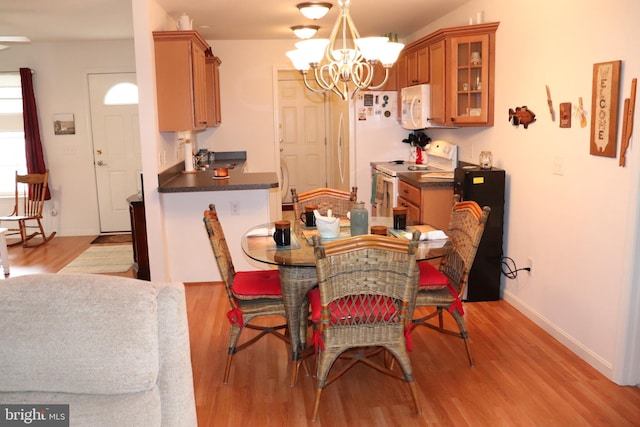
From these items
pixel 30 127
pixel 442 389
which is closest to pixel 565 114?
pixel 442 389

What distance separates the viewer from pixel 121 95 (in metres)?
7.32

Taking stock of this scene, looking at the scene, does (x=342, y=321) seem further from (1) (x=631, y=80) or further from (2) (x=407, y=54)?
(2) (x=407, y=54)

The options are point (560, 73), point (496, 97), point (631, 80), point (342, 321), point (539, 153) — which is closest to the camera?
point (342, 321)

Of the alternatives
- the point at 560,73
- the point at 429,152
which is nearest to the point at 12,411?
the point at 560,73

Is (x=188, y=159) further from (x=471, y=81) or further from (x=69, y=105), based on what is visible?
(x=471, y=81)

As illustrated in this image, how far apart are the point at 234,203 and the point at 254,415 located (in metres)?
2.34

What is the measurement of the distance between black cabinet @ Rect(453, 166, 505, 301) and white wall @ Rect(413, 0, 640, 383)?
10 cm

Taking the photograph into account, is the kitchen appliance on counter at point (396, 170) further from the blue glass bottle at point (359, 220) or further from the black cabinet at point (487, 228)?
the blue glass bottle at point (359, 220)

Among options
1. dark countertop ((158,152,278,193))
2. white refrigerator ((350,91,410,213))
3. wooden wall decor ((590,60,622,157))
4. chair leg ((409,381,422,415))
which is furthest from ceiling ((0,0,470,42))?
chair leg ((409,381,422,415))

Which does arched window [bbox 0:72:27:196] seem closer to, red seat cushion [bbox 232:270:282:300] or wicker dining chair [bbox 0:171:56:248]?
wicker dining chair [bbox 0:171:56:248]

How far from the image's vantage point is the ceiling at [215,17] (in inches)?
189

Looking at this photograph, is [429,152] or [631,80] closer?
[631,80]

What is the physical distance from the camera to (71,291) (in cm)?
144

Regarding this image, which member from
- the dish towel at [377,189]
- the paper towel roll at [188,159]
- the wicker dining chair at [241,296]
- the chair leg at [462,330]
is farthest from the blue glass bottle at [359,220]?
the paper towel roll at [188,159]
